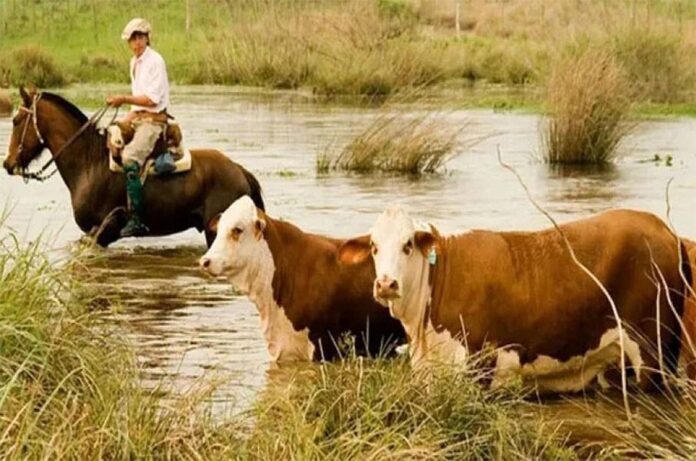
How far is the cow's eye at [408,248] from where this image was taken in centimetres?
983

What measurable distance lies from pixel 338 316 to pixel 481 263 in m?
1.33

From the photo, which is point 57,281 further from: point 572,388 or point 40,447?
point 572,388

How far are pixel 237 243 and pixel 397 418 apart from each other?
3266 mm

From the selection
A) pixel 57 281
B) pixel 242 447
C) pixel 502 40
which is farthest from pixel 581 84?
pixel 502 40

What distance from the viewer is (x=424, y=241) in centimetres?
993

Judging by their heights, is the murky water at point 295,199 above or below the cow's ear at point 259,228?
below

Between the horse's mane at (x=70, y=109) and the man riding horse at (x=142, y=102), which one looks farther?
the horse's mane at (x=70, y=109)

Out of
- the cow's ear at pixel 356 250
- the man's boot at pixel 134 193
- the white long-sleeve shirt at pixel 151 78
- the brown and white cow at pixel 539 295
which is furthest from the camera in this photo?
the man's boot at pixel 134 193

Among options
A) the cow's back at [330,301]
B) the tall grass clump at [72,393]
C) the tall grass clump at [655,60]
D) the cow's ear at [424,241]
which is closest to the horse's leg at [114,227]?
the cow's back at [330,301]

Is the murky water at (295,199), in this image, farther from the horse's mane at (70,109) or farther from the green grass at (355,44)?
the green grass at (355,44)

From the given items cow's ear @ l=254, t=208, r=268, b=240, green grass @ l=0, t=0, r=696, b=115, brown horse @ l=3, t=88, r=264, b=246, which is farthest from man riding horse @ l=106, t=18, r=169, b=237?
green grass @ l=0, t=0, r=696, b=115

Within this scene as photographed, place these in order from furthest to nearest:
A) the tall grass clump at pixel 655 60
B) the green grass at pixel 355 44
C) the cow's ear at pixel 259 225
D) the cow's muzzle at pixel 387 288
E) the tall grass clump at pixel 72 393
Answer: the green grass at pixel 355 44, the tall grass clump at pixel 655 60, the cow's ear at pixel 259 225, the cow's muzzle at pixel 387 288, the tall grass clump at pixel 72 393

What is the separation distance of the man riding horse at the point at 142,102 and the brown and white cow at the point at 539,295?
5.88 m

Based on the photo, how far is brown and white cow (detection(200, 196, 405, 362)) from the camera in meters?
11.1
